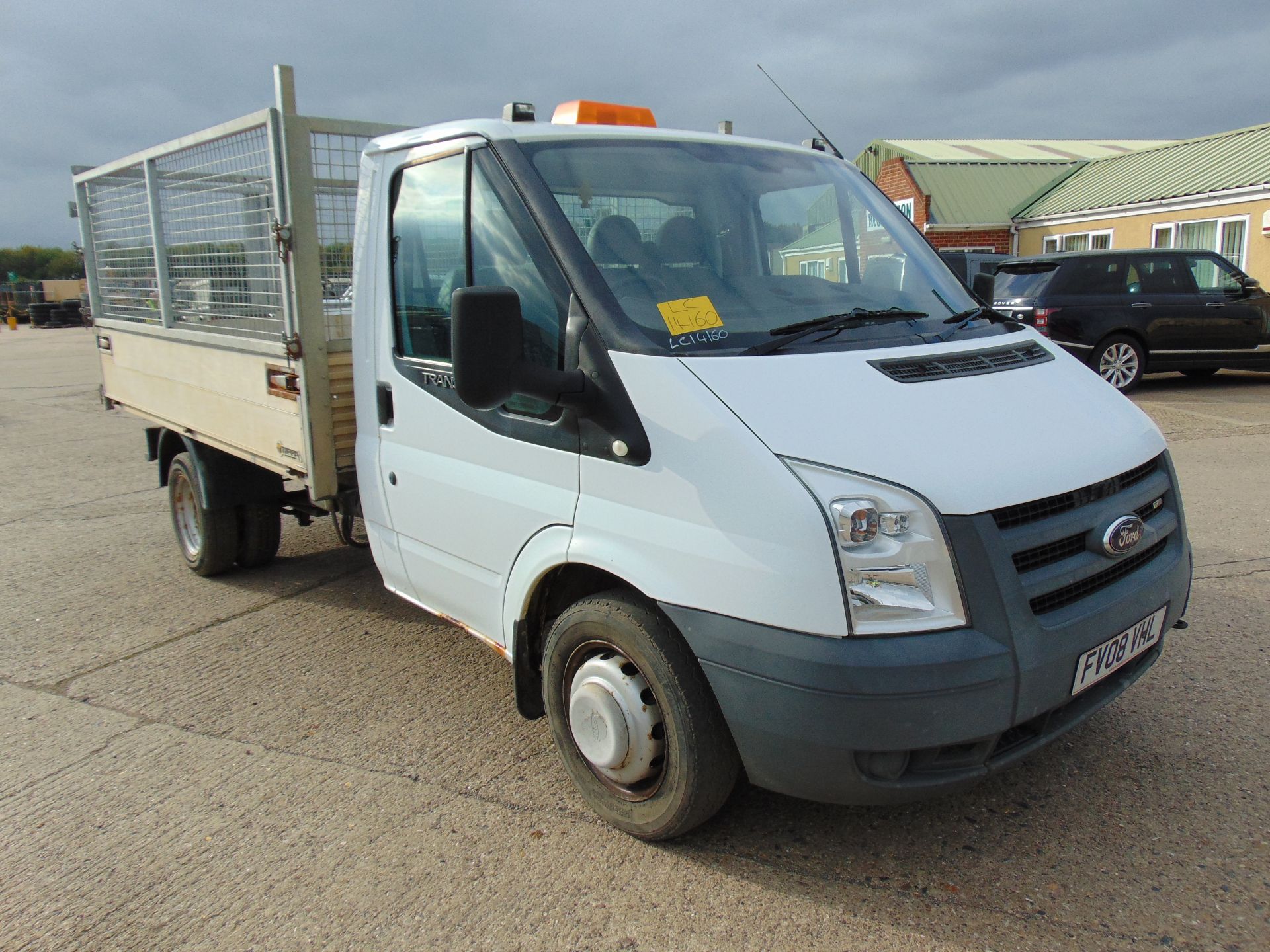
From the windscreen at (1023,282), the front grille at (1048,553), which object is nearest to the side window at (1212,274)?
the windscreen at (1023,282)

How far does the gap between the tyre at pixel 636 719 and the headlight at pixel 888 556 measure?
1.87 feet

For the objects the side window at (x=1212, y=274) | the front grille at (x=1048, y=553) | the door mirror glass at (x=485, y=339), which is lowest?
the front grille at (x=1048, y=553)

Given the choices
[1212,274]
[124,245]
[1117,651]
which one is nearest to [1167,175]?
[1212,274]

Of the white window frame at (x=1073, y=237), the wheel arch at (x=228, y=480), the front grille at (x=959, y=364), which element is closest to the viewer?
the front grille at (x=959, y=364)

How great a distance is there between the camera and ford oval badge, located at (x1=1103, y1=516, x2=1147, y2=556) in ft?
8.66

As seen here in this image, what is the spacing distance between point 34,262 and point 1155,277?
124222mm

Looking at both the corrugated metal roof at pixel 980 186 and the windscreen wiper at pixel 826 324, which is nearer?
the windscreen wiper at pixel 826 324

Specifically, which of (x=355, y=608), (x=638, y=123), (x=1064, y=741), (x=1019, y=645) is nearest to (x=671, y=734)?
(x=1019, y=645)

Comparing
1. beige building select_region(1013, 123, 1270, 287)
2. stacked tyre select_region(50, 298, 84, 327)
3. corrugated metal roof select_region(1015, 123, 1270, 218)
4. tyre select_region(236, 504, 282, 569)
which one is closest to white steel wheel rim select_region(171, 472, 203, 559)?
tyre select_region(236, 504, 282, 569)

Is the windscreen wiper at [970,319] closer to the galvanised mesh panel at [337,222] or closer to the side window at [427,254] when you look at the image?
the side window at [427,254]

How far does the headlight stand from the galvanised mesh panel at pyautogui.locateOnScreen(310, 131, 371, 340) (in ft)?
8.41

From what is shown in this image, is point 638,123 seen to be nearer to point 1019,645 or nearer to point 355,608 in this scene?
point 1019,645

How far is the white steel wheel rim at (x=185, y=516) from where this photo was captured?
19.0 ft

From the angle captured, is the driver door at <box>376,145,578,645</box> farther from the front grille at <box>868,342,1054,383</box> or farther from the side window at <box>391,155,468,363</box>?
the front grille at <box>868,342,1054,383</box>
